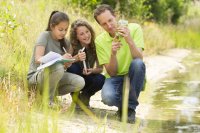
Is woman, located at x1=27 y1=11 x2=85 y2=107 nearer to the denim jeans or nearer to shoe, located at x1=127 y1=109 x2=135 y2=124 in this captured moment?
the denim jeans

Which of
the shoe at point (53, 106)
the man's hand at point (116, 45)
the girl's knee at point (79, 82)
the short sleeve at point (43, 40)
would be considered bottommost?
the shoe at point (53, 106)

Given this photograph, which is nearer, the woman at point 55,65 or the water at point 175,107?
the woman at point 55,65

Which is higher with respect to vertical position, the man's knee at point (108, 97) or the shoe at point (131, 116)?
the man's knee at point (108, 97)

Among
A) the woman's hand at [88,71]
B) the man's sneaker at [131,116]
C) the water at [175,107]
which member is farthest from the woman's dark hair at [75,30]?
the water at [175,107]

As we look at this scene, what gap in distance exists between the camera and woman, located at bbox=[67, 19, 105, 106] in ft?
18.9

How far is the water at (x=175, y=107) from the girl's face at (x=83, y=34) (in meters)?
1.11

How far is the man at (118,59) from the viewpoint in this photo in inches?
214

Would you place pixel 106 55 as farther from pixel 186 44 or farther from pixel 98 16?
pixel 186 44

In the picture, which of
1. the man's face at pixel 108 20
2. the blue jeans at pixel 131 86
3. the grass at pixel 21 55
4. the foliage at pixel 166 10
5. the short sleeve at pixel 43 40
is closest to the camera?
the grass at pixel 21 55

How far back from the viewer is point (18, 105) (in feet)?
15.2

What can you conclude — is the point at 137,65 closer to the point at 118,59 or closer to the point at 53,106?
the point at 118,59

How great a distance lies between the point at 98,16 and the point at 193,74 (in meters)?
6.20

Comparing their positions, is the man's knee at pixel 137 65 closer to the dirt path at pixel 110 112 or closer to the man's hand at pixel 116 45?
the man's hand at pixel 116 45

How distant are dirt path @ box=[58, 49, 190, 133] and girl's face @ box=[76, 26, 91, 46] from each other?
818 millimetres
